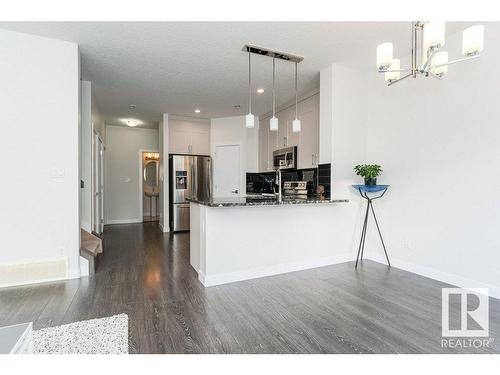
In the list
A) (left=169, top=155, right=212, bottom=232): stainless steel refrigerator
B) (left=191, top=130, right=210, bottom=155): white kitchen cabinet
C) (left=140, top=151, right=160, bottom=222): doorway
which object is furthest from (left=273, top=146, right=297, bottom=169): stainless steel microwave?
(left=140, top=151, right=160, bottom=222): doorway

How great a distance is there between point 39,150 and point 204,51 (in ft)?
7.04

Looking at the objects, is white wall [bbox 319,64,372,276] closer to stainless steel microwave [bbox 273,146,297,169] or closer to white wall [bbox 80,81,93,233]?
stainless steel microwave [bbox 273,146,297,169]

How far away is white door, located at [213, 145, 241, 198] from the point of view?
6.21m

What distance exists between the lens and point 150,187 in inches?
303

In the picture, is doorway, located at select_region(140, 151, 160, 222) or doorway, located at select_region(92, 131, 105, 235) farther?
doorway, located at select_region(140, 151, 160, 222)

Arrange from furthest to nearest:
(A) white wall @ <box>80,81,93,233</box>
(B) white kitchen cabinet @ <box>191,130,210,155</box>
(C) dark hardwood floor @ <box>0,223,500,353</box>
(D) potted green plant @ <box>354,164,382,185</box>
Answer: (B) white kitchen cabinet @ <box>191,130,210,155</box> → (A) white wall @ <box>80,81,93,233</box> → (D) potted green plant @ <box>354,164,382,185</box> → (C) dark hardwood floor @ <box>0,223,500,353</box>

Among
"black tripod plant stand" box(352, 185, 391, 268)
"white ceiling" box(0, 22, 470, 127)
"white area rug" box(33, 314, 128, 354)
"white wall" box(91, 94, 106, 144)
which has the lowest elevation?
"white area rug" box(33, 314, 128, 354)

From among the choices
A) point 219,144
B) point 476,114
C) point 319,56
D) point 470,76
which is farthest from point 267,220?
point 219,144

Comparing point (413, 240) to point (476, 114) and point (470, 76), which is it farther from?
point (470, 76)

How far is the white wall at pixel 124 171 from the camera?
699 centimetres

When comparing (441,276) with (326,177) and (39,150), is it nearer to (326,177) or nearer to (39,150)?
(326,177)

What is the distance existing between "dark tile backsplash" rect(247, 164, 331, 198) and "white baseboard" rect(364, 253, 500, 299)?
4.09 ft

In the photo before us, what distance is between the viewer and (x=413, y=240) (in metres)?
3.25

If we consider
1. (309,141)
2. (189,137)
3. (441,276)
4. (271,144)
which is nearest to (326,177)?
(309,141)
